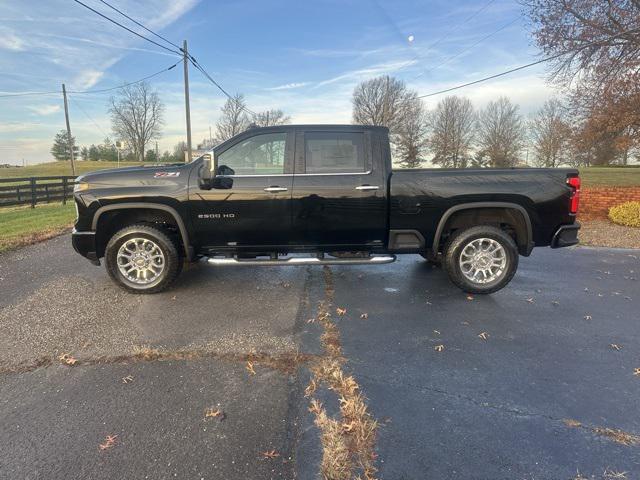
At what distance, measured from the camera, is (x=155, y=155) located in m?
65.9

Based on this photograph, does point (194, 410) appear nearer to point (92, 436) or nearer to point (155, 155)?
point (92, 436)

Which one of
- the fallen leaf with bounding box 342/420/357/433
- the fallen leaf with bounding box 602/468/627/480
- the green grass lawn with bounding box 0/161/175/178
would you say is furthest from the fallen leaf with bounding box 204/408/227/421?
the green grass lawn with bounding box 0/161/175/178

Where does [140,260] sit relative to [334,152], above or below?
below

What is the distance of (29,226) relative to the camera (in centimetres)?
998

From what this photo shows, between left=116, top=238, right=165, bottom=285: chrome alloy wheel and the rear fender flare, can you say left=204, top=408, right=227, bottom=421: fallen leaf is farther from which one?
the rear fender flare

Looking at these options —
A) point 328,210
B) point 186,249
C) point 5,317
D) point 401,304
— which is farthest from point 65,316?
point 401,304

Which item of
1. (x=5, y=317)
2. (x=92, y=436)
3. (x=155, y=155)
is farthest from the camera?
(x=155, y=155)

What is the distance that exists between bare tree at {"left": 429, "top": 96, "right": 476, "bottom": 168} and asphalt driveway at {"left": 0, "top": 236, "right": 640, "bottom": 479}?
61.5 metres

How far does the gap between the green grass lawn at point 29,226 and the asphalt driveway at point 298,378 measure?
3.30 m

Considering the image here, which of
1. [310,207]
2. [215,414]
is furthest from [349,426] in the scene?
[310,207]

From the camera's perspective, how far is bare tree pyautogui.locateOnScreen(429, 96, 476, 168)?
6231cm

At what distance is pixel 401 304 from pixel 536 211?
1.97 m

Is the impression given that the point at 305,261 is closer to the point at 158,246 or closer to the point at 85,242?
the point at 158,246

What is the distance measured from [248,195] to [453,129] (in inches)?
2620
